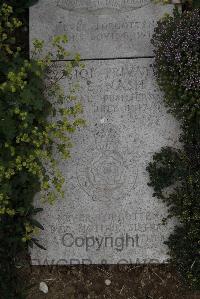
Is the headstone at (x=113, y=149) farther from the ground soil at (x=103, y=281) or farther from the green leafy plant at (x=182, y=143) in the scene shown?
the ground soil at (x=103, y=281)

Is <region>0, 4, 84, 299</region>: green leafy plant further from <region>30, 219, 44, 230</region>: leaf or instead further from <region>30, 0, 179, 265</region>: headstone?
<region>30, 0, 179, 265</region>: headstone

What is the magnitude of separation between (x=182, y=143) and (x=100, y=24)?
1262mm

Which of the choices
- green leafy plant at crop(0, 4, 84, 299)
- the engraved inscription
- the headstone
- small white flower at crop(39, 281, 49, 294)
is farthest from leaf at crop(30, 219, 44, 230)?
the engraved inscription

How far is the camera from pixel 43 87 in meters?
4.17

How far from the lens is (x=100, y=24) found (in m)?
4.22

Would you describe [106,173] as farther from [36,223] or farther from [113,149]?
[36,223]

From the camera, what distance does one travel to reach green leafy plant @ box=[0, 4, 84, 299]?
372 centimetres

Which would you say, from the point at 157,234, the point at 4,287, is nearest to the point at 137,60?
the point at 157,234

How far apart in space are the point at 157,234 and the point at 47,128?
1319mm

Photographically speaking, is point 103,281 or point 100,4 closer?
point 100,4

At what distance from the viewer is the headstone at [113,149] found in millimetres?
4125

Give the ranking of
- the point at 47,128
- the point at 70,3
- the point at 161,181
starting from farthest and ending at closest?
the point at 70,3
the point at 161,181
the point at 47,128

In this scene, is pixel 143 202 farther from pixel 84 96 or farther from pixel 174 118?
pixel 84 96

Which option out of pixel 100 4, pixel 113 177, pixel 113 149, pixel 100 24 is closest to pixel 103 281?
pixel 113 177
